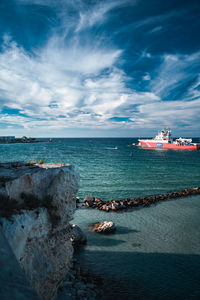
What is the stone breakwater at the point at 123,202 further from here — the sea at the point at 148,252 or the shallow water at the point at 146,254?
the shallow water at the point at 146,254

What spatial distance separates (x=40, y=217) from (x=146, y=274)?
→ 963cm

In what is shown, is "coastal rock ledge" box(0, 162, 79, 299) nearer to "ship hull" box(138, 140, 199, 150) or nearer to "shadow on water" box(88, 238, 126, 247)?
"shadow on water" box(88, 238, 126, 247)

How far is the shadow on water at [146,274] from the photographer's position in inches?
429

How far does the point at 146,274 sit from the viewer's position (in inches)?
491

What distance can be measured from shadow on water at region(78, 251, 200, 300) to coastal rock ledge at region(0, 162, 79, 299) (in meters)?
4.81

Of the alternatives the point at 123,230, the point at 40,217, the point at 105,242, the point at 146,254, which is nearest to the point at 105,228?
the point at 105,242

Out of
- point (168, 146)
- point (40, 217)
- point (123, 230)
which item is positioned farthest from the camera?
point (168, 146)

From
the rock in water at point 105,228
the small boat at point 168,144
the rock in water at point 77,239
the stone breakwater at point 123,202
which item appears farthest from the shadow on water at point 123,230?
the small boat at point 168,144

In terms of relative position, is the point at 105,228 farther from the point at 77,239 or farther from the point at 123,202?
the point at 123,202

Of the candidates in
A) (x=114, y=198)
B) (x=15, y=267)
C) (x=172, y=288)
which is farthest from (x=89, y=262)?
(x=114, y=198)

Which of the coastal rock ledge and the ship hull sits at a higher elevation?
the ship hull

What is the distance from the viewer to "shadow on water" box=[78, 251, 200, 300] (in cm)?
1091

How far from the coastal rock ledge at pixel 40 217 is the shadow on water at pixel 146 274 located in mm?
4805

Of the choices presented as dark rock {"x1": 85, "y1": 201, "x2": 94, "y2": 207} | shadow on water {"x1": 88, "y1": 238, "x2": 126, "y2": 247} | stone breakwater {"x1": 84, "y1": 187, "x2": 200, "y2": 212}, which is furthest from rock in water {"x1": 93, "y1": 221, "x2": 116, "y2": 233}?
dark rock {"x1": 85, "y1": 201, "x2": 94, "y2": 207}
